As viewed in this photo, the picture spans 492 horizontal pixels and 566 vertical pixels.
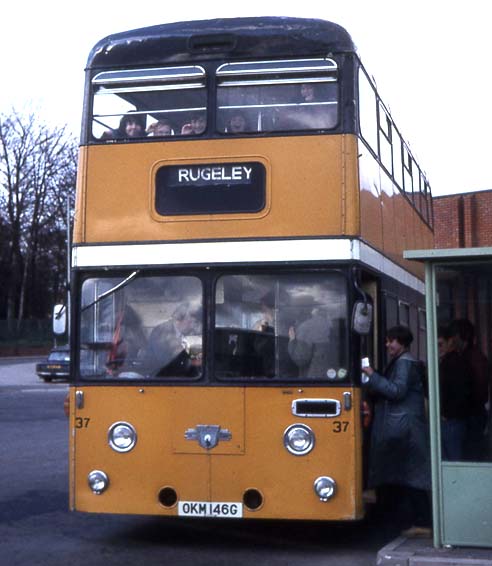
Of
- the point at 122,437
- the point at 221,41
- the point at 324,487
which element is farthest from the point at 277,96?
the point at 324,487

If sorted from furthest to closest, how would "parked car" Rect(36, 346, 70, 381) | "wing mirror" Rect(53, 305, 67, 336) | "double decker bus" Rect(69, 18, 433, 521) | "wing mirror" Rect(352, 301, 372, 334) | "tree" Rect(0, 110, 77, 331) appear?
"tree" Rect(0, 110, 77, 331) < "parked car" Rect(36, 346, 70, 381) < "wing mirror" Rect(53, 305, 67, 336) < "double decker bus" Rect(69, 18, 433, 521) < "wing mirror" Rect(352, 301, 372, 334)

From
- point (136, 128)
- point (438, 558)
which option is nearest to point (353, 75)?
point (136, 128)

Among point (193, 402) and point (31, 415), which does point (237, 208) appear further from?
point (31, 415)

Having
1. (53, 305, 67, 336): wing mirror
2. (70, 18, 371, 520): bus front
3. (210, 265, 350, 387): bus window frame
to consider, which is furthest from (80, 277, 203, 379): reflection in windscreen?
(53, 305, 67, 336): wing mirror

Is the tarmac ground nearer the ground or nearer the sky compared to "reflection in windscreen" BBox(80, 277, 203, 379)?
nearer the ground

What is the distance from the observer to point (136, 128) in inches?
409

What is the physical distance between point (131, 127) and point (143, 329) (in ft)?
5.96

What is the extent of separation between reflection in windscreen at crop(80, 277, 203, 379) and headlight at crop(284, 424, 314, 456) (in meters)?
0.94

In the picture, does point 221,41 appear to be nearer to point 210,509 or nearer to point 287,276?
point 287,276

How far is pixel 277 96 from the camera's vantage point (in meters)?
10.1

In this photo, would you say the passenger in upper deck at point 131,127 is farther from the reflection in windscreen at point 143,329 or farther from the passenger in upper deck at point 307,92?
the passenger in upper deck at point 307,92

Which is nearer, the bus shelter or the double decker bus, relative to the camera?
the bus shelter

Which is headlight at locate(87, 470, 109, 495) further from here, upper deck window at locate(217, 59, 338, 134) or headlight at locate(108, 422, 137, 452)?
upper deck window at locate(217, 59, 338, 134)

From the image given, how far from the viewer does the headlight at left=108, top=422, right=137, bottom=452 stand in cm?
1000
